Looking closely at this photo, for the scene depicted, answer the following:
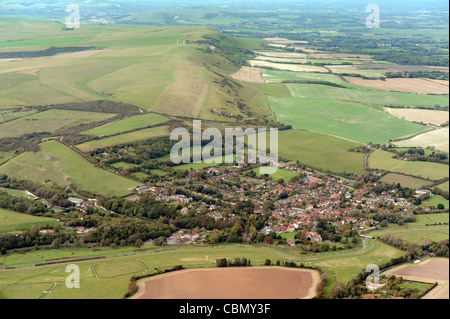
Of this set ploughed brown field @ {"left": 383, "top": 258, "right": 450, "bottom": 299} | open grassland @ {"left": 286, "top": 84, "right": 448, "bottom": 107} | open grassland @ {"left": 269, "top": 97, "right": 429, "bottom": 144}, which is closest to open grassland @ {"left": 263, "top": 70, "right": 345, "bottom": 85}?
open grassland @ {"left": 286, "top": 84, "right": 448, "bottom": 107}

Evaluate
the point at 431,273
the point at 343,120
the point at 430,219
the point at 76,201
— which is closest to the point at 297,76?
the point at 343,120

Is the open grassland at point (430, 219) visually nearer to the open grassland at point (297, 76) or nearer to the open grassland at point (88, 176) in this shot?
the open grassland at point (88, 176)

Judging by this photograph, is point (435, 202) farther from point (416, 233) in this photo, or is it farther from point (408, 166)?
point (408, 166)

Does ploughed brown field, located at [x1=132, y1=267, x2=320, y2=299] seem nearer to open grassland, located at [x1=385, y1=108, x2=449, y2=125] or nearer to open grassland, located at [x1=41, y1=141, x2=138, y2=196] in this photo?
open grassland, located at [x1=41, y1=141, x2=138, y2=196]

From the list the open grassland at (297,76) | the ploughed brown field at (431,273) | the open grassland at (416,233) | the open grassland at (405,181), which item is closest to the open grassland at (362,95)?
the open grassland at (297,76)

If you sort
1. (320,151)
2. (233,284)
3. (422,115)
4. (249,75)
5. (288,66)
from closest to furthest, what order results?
(233,284) < (320,151) < (422,115) < (249,75) < (288,66)

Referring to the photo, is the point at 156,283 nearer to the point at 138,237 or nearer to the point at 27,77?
the point at 138,237
